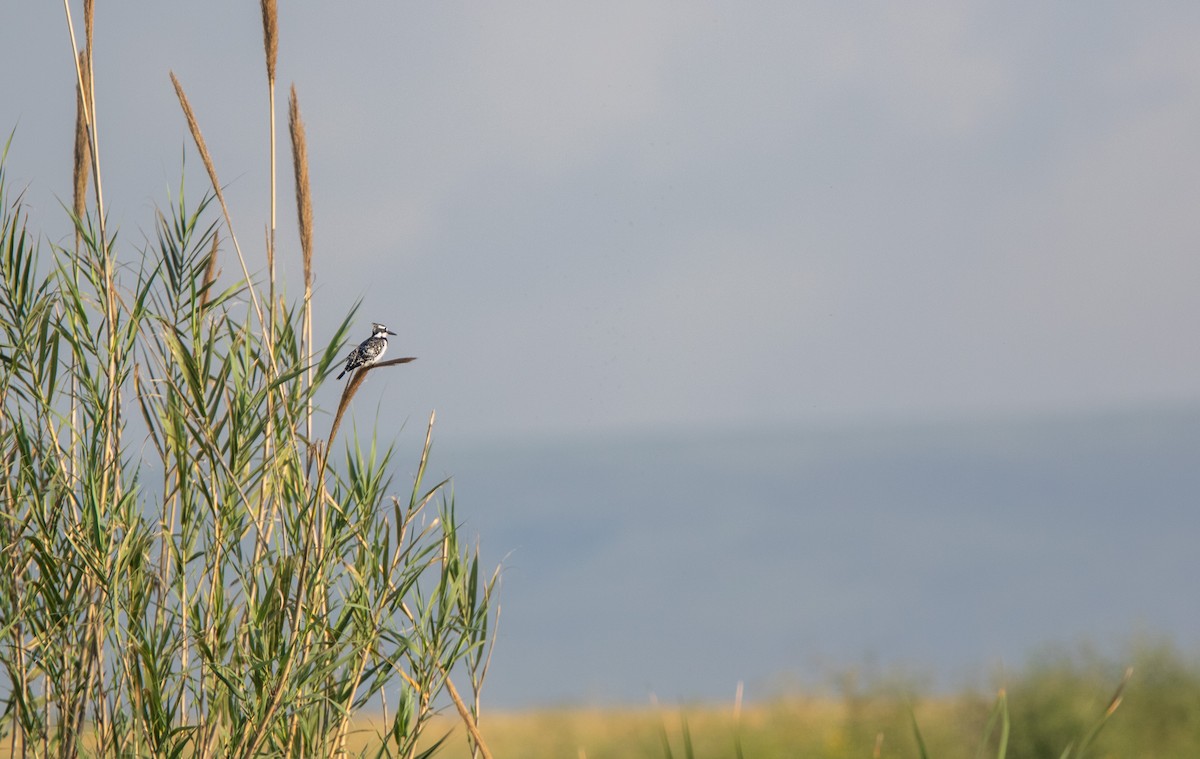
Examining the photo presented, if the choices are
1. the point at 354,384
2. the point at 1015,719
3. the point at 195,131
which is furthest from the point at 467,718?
the point at 1015,719

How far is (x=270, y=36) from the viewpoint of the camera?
104 inches

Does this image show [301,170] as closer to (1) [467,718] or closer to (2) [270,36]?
(2) [270,36]

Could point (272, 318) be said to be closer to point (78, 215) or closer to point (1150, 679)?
point (78, 215)

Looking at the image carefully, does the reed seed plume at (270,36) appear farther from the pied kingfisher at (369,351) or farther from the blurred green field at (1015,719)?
the blurred green field at (1015,719)

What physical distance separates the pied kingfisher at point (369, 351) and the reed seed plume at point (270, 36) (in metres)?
0.76

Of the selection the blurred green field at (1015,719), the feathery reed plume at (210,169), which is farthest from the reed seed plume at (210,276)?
the blurred green field at (1015,719)

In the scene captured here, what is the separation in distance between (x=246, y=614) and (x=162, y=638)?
0.21m

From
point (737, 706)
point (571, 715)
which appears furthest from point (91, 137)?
point (571, 715)

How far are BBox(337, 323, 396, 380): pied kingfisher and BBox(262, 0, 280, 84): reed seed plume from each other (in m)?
0.76

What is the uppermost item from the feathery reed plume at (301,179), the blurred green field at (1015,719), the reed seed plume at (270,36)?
the reed seed plume at (270,36)

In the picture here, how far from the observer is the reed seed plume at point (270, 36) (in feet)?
8.65

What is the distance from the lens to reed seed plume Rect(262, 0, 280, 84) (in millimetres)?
2637

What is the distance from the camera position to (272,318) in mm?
2605

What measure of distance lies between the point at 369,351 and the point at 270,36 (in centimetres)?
90
